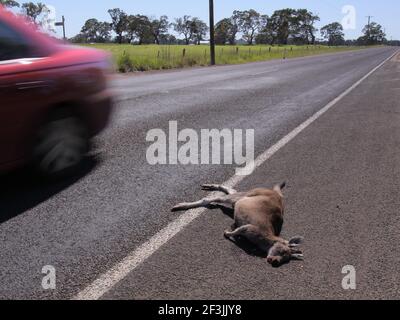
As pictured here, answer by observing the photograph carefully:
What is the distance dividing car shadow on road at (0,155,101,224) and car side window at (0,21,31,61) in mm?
1268

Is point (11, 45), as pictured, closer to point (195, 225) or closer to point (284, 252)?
point (195, 225)

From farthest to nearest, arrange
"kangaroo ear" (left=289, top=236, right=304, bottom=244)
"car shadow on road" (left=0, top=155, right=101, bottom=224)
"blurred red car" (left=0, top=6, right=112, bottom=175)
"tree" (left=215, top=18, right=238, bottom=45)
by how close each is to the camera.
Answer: "tree" (left=215, top=18, right=238, bottom=45), "blurred red car" (left=0, top=6, right=112, bottom=175), "car shadow on road" (left=0, top=155, right=101, bottom=224), "kangaroo ear" (left=289, top=236, right=304, bottom=244)

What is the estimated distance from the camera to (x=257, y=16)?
16100cm

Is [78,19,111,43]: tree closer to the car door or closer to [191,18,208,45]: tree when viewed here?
[191,18,208,45]: tree

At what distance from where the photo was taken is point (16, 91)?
448 centimetres

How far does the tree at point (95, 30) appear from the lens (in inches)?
5856

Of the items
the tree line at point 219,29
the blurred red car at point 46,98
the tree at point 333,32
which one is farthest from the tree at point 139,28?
the blurred red car at point 46,98

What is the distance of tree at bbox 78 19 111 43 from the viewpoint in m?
149

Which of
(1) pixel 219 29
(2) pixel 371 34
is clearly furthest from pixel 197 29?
(2) pixel 371 34

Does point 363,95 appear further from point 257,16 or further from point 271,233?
point 257,16

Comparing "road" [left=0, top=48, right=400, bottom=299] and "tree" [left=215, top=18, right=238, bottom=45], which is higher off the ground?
"tree" [left=215, top=18, right=238, bottom=45]

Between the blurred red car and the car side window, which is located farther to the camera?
the car side window
